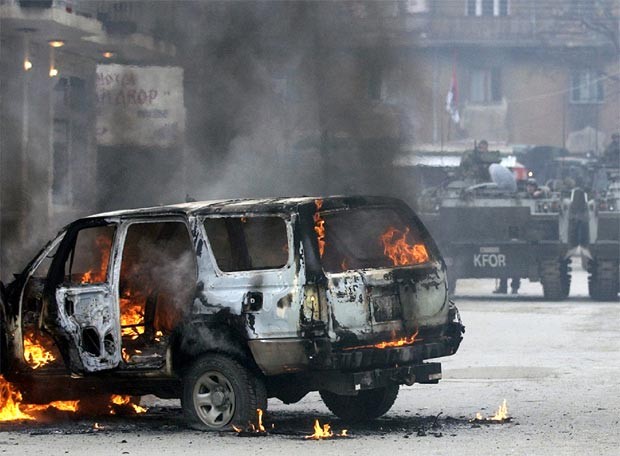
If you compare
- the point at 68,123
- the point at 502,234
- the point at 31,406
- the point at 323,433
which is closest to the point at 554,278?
the point at 502,234

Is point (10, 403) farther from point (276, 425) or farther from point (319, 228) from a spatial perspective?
point (319, 228)

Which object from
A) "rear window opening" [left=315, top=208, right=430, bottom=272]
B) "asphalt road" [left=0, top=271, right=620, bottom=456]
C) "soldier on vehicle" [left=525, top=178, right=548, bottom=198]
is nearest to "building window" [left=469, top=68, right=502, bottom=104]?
"soldier on vehicle" [left=525, top=178, right=548, bottom=198]

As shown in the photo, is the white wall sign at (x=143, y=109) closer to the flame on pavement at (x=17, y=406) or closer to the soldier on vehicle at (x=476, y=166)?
the soldier on vehicle at (x=476, y=166)

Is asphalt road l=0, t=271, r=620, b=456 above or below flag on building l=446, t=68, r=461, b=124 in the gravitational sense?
below

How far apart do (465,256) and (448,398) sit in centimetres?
1396

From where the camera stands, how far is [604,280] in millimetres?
24672

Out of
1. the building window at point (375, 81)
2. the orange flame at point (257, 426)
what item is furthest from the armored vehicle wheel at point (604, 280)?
the orange flame at point (257, 426)

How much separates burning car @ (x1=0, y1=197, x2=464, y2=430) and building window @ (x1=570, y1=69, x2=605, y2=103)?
47.9 m

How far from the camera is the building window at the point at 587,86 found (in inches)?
2226

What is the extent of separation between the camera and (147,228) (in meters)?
9.95

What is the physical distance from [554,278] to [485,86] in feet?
106

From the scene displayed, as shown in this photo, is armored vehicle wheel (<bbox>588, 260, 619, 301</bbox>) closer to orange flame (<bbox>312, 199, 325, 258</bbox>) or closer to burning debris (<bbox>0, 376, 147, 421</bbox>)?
burning debris (<bbox>0, 376, 147, 421</bbox>)

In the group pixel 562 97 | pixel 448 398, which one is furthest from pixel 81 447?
pixel 562 97

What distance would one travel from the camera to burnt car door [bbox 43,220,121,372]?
9617 mm
